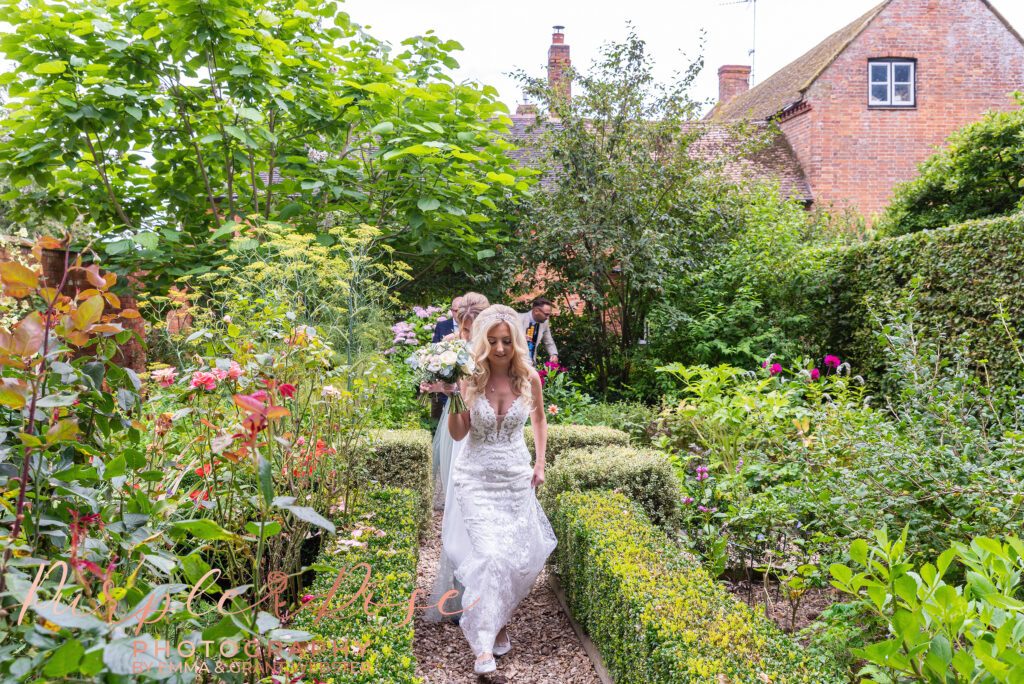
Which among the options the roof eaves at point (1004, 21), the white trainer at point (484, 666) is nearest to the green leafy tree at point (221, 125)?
the white trainer at point (484, 666)

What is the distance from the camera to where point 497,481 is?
407cm

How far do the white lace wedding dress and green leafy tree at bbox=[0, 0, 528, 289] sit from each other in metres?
3.37

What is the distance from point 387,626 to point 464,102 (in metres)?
5.88

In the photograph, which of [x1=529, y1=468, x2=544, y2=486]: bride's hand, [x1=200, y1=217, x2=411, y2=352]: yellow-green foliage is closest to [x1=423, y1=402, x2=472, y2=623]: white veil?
[x1=529, y1=468, x2=544, y2=486]: bride's hand

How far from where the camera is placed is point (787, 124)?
1839cm

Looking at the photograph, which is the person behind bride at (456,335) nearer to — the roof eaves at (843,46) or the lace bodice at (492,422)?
the lace bodice at (492,422)

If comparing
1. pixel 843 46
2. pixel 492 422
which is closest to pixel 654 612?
pixel 492 422

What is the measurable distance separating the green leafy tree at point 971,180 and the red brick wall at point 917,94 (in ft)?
17.4

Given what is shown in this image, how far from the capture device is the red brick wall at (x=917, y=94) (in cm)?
1672

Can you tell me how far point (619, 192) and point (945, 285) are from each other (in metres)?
4.40

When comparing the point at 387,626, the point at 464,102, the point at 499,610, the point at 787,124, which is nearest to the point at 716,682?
the point at 387,626

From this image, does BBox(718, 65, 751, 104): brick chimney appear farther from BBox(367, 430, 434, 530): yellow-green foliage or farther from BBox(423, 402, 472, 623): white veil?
BBox(423, 402, 472, 623): white veil

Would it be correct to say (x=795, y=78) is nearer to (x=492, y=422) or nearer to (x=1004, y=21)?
(x=1004, y=21)

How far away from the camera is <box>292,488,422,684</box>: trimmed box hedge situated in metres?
2.21
